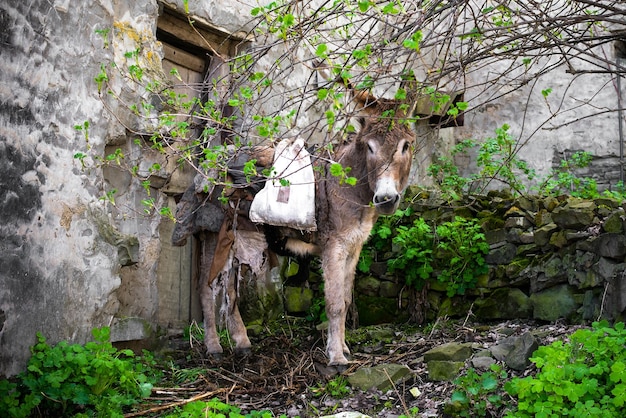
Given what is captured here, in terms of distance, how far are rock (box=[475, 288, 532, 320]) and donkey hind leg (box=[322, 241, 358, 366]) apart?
1.45 m

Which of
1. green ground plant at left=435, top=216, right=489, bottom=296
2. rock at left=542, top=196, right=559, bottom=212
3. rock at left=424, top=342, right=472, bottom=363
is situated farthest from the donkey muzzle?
rock at left=542, top=196, right=559, bottom=212

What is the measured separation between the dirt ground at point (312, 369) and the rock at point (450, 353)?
0.10 metres

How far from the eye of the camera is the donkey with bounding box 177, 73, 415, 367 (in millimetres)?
4559

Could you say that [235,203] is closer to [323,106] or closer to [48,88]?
[48,88]

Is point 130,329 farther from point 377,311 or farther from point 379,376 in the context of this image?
point 377,311

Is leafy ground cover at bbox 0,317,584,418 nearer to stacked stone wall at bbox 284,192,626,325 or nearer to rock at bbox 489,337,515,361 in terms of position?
rock at bbox 489,337,515,361

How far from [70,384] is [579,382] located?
2902 mm

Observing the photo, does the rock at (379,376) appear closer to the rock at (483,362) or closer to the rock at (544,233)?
the rock at (483,362)

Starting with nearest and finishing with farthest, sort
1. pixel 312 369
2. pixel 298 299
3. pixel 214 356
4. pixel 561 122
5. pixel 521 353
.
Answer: pixel 521 353
pixel 312 369
pixel 214 356
pixel 298 299
pixel 561 122

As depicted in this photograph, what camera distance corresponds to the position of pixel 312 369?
472cm

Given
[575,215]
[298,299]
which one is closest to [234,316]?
[298,299]

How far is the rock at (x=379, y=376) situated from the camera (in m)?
4.34

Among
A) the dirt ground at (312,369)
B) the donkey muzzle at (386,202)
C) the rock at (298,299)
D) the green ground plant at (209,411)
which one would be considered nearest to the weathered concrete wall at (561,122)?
the rock at (298,299)

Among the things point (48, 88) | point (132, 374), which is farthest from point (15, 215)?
point (132, 374)
